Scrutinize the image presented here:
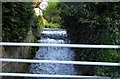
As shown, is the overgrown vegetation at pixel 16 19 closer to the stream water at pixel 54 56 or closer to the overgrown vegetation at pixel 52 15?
the overgrown vegetation at pixel 52 15

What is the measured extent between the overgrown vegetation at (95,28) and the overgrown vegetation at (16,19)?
0.58 m

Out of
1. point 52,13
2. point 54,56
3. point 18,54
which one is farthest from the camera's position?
point 54,56

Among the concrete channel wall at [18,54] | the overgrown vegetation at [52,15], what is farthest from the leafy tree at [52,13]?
the concrete channel wall at [18,54]

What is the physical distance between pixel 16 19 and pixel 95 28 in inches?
44.4

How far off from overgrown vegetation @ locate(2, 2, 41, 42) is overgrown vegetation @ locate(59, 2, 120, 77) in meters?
0.58

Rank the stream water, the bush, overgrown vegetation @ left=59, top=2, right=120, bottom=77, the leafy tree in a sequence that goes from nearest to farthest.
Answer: overgrown vegetation @ left=59, top=2, right=120, bottom=77 < the bush < the leafy tree < the stream water

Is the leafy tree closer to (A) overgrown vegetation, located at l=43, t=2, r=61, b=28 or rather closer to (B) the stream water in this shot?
(A) overgrown vegetation, located at l=43, t=2, r=61, b=28

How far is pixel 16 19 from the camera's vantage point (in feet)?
11.4

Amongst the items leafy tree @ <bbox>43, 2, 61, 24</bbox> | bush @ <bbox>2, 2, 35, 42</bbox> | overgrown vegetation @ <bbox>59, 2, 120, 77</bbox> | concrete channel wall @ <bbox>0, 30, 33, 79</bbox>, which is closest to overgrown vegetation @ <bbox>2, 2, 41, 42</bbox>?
bush @ <bbox>2, 2, 35, 42</bbox>

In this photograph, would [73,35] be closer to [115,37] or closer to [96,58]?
[96,58]

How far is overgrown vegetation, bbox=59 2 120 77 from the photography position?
300cm

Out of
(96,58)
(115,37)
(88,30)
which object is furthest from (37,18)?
(115,37)

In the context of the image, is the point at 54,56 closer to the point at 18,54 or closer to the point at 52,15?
the point at 18,54

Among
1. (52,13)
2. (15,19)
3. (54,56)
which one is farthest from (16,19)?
(54,56)
